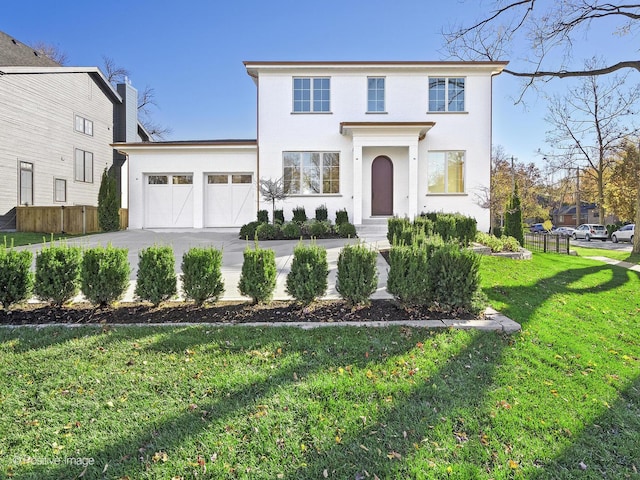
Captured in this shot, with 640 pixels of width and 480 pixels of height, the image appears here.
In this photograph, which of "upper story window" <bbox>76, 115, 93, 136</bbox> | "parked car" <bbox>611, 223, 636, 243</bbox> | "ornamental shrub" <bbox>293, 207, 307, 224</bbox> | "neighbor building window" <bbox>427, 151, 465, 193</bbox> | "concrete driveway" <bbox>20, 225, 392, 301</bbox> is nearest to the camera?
"concrete driveway" <bbox>20, 225, 392, 301</bbox>

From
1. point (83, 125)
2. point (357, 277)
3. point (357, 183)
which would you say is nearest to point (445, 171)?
point (357, 183)

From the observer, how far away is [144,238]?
12.3 metres

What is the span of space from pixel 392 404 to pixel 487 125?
1412cm

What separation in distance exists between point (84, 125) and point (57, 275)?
18502mm

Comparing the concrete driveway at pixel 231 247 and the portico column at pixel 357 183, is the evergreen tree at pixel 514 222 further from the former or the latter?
the portico column at pixel 357 183

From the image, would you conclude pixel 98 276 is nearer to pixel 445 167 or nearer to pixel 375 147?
pixel 375 147

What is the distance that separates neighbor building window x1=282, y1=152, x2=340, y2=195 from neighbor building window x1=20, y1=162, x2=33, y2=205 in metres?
11.5

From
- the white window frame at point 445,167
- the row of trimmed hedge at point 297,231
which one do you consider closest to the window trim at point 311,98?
the white window frame at point 445,167

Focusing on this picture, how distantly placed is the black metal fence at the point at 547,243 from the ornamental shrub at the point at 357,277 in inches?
508

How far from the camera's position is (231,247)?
1028 cm

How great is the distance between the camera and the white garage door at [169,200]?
614 inches

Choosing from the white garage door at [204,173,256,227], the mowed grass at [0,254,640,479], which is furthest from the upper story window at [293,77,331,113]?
the mowed grass at [0,254,640,479]

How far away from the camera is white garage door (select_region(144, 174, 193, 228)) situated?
51.2 ft

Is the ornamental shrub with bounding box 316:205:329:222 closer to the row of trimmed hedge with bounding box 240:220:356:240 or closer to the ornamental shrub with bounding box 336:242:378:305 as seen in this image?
the row of trimmed hedge with bounding box 240:220:356:240
